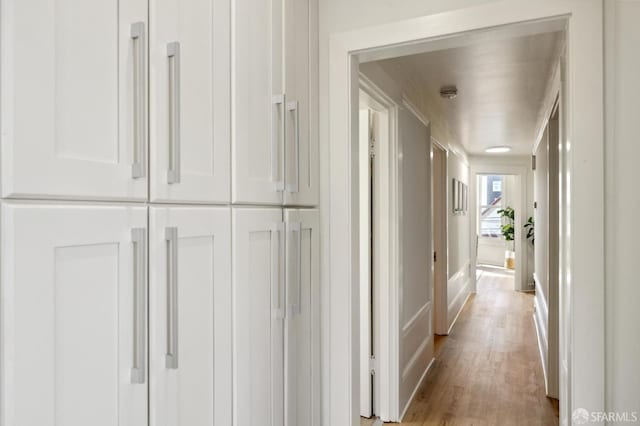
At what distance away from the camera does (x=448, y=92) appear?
3.38 m

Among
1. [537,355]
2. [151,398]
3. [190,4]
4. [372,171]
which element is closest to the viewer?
[151,398]

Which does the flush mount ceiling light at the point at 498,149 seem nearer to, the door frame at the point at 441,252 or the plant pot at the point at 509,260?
the door frame at the point at 441,252

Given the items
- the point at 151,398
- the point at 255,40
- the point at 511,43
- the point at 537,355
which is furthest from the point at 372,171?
the point at 537,355

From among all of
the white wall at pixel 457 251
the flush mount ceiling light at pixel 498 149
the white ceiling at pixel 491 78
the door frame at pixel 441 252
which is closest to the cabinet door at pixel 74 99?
the white ceiling at pixel 491 78

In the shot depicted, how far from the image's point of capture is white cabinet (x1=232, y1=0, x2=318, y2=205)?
3.74 ft

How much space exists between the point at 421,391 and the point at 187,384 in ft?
8.89

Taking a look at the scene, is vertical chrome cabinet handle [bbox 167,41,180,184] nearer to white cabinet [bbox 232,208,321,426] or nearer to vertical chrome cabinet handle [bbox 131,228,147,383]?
vertical chrome cabinet handle [bbox 131,228,147,383]

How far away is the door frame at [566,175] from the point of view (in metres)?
1.21

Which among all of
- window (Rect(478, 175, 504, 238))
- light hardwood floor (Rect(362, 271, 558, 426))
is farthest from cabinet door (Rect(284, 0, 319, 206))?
window (Rect(478, 175, 504, 238))

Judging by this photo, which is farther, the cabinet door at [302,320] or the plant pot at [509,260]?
the plant pot at [509,260]

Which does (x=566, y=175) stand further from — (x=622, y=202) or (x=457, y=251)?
(x=457, y=251)

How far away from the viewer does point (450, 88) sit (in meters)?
3.31

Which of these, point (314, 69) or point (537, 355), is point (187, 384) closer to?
point (314, 69)
